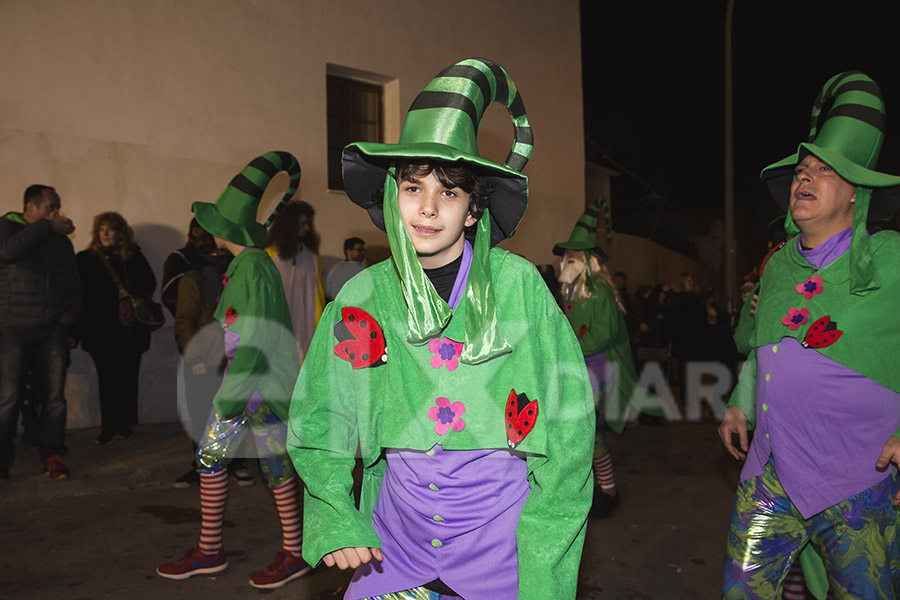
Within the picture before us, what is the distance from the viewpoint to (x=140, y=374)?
8.23m

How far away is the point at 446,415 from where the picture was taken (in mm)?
1917

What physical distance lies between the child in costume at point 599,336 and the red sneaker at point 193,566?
2724 millimetres

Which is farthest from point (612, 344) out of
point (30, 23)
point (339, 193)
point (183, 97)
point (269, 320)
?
point (30, 23)

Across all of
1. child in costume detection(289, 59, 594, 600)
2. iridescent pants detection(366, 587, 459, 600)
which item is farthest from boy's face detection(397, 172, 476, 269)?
iridescent pants detection(366, 587, 459, 600)

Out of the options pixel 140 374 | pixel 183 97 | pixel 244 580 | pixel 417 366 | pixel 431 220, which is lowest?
pixel 244 580

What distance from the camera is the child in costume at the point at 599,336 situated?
5.54 m

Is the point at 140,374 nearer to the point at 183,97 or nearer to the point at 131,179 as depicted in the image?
the point at 131,179

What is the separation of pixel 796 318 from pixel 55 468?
584cm

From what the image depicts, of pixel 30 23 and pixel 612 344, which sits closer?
pixel 612 344

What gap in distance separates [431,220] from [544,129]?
11.9 metres

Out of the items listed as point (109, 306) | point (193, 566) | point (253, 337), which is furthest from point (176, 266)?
point (193, 566)

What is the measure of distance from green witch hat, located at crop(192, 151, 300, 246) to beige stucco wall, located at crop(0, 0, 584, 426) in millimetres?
4299

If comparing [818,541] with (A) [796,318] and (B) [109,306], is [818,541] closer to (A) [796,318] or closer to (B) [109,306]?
(A) [796,318]

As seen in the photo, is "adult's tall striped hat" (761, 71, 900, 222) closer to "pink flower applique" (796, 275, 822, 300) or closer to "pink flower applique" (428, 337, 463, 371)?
"pink flower applique" (796, 275, 822, 300)
